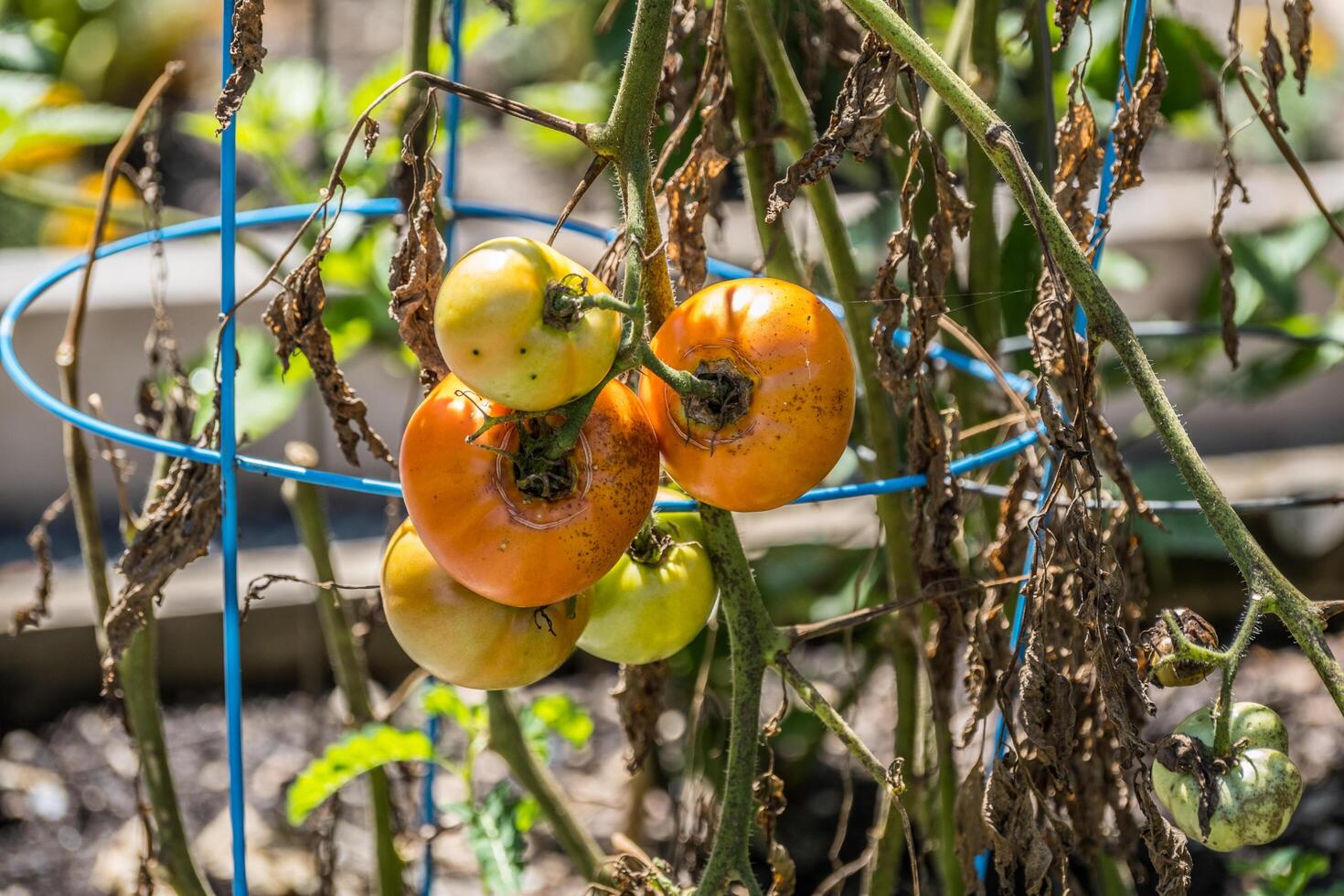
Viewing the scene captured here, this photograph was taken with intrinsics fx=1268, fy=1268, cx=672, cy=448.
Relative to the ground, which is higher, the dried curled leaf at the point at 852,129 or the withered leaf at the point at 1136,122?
the withered leaf at the point at 1136,122

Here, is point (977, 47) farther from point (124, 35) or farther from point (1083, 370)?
point (124, 35)

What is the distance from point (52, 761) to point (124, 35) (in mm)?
2556

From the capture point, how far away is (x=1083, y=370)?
2.23ft

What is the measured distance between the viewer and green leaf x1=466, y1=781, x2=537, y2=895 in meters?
1.14

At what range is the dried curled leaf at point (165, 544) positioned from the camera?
0.88 metres

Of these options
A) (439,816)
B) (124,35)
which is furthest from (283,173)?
(124,35)

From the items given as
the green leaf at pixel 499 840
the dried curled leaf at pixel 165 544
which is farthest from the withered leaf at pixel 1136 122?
the green leaf at pixel 499 840

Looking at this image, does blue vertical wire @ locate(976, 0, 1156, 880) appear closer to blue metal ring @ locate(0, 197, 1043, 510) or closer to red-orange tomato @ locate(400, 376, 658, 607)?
blue metal ring @ locate(0, 197, 1043, 510)

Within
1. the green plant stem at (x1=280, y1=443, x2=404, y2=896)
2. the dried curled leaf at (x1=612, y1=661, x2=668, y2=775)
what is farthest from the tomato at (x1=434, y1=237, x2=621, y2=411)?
the green plant stem at (x1=280, y1=443, x2=404, y2=896)

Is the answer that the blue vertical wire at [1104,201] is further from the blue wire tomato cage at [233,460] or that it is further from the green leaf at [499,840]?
the green leaf at [499,840]

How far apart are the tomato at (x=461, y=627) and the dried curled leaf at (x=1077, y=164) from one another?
408 mm

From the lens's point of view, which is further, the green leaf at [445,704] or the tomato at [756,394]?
the green leaf at [445,704]

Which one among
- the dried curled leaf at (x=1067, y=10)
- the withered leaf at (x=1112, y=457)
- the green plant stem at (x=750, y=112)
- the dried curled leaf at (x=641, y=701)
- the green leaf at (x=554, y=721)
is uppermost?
the green plant stem at (x=750, y=112)

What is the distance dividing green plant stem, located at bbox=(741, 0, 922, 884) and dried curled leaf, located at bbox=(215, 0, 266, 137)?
357 mm
